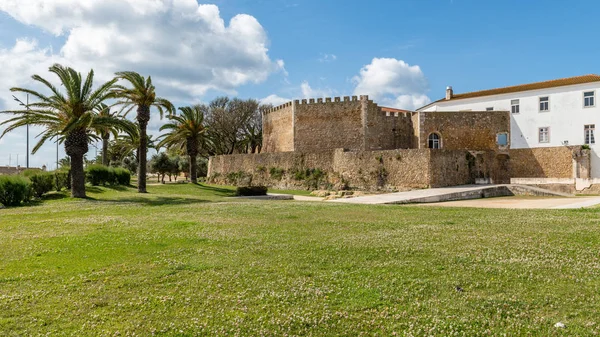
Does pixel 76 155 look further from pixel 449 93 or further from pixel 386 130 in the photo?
pixel 449 93

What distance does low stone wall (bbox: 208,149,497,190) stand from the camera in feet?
103

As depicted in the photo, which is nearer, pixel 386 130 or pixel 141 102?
pixel 141 102

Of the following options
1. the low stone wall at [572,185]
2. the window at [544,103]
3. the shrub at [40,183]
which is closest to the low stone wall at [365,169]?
the low stone wall at [572,185]

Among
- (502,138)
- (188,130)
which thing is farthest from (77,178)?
(502,138)

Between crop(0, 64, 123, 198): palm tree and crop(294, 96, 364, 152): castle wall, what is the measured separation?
21.9 metres

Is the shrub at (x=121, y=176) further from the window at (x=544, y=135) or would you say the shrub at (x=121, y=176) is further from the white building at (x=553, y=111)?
the window at (x=544, y=135)

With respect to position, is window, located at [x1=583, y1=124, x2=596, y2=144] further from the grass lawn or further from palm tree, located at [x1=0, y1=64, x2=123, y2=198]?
palm tree, located at [x1=0, y1=64, x2=123, y2=198]

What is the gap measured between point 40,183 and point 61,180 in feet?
12.7

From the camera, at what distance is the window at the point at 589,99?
33.8 meters

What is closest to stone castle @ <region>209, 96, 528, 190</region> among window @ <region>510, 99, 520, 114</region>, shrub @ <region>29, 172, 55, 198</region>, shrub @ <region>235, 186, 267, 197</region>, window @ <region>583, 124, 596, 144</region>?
window @ <region>510, 99, 520, 114</region>

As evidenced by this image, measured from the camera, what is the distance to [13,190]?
64.2ft

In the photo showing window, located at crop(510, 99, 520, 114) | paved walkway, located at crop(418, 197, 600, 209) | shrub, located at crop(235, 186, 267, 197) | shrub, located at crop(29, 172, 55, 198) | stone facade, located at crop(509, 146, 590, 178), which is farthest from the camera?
window, located at crop(510, 99, 520, 114)

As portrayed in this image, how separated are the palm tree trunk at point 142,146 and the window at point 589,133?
33.9 m

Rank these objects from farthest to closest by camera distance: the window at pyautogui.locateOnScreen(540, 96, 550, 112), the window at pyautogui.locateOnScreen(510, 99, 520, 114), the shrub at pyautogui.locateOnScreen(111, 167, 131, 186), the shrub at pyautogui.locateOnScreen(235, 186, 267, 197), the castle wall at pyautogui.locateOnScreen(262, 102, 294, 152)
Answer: the castle wall at pyautogui.locateOnScreen(262, 102, 294, 152)
the window at pyautogui.locateOnScreen(510, 99, 520, 114)
the window at pyautogui.locateOnScreen(540, 96, 550, 112)
the shrub at pyautogui.locateOnScreen(111, 167, 131, 186)
the shrub at pyautogui.locateOnScreen(235, 186, 267, 197)
